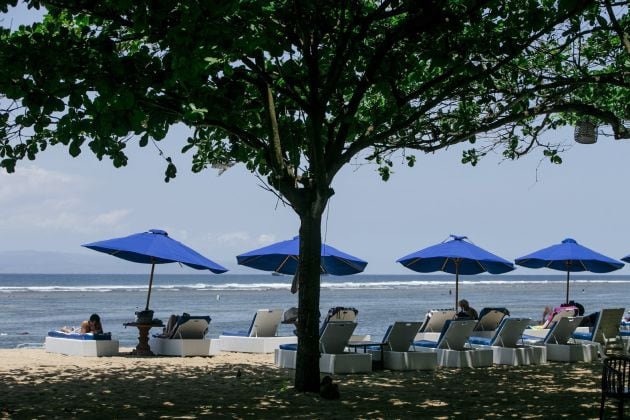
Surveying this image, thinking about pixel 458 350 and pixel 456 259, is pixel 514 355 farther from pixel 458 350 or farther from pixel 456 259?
pixel 456 259

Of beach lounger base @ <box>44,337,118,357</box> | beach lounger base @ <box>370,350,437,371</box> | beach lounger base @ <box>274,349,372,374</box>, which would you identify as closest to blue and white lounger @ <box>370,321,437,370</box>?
beach lounger base @ <box>370,350,437,371</box>

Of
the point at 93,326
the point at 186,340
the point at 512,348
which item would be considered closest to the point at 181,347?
the point at 186,340

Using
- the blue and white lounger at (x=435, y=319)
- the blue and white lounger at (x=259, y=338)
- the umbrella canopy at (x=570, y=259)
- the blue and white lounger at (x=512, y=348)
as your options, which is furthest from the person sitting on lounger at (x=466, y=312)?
the blue and white lounger at (x=259, y=338)

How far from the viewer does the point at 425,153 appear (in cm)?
1321

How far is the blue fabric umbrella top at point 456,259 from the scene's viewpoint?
1828 cm

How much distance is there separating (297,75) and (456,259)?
8.69 metres

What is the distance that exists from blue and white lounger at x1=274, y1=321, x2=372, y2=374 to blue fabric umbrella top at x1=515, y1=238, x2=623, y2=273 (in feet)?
25.9

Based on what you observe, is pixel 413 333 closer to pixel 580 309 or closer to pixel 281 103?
pixel 281 103

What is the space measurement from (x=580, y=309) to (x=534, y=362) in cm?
445

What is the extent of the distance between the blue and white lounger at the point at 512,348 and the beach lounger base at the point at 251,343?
363 cm

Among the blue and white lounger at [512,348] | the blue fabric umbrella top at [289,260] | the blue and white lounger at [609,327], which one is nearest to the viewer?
the blue and white lounger at [512,348]

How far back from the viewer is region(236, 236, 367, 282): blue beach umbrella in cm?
1722

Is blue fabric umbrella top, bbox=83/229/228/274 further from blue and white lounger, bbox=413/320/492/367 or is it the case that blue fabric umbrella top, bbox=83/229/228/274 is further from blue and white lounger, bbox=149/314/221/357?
blue and white lounger, bbox=413/320/492/367

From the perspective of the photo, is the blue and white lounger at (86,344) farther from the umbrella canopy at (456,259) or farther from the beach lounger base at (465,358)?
the umbrella canopy at (456,259)
